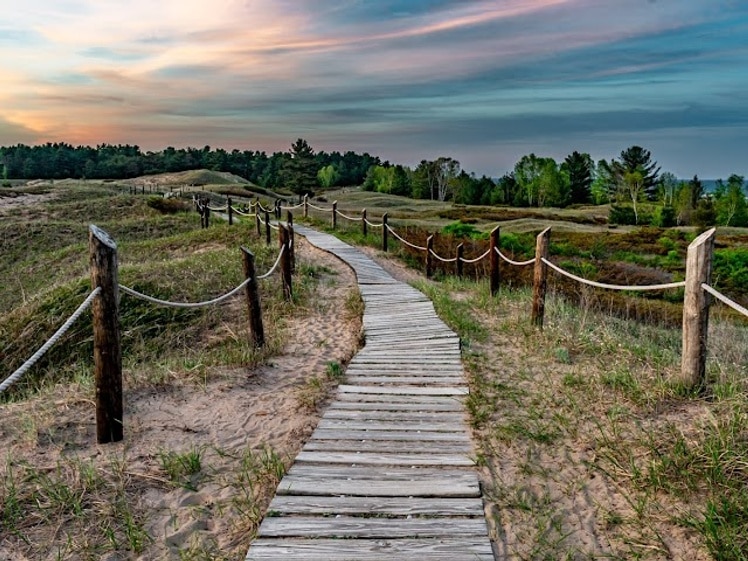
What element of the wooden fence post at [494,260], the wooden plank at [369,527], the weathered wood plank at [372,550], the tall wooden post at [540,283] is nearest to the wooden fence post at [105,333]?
the wooden plank at [369,527]

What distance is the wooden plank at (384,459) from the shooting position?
4312 mm

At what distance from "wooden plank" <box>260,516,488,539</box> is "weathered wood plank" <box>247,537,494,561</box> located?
5 cm

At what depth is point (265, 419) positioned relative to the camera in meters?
5.41

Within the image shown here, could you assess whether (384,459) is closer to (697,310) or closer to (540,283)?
(697,310)

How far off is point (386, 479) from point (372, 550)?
809 mm

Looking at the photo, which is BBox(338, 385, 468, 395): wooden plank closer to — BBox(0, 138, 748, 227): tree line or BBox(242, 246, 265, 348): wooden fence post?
BBox(242, 246, 265, 348): wooden fence post

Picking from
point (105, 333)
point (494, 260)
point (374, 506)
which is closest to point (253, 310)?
point (105, 333)

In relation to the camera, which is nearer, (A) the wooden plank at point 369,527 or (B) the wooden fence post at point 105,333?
(A) the wooden plank at point 369,527

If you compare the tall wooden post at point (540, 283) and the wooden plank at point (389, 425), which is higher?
the tall wooden post at point (540, 283)

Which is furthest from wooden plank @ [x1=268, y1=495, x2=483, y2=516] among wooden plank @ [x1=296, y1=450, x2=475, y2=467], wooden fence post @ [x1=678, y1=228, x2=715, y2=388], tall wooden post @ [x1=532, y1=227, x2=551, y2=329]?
tall wooden post @ [x1=532, y1=227, x2=551, y2=329]

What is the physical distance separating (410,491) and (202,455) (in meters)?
1.78

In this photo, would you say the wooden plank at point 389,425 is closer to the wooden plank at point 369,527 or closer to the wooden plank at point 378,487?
the wooden plank at point 378,487

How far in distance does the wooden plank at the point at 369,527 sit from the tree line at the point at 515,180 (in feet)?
197

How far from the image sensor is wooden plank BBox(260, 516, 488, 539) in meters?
3.41
